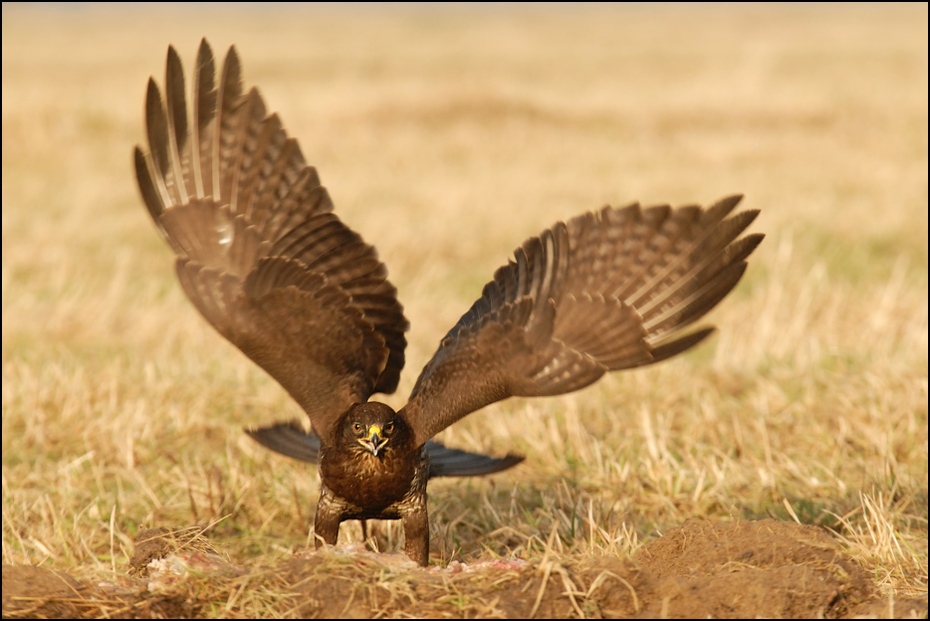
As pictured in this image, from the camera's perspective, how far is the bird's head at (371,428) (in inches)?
147

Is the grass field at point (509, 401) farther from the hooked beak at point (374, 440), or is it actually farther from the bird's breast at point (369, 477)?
the hooked beak at point (374, 440)

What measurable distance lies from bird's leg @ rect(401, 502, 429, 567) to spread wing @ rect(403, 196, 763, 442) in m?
0.26

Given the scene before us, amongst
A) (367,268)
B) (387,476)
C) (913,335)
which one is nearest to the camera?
(387,476)

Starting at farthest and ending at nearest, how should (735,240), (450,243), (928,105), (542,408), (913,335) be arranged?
1. (928,105)
2. (450,243)
3. (913,335)
4. (542,408)
5. (735,240)

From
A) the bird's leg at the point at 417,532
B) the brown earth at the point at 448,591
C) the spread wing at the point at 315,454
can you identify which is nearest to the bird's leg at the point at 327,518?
the bird's leg at the point at 417,532

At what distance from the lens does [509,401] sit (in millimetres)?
6602

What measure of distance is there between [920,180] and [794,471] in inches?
350

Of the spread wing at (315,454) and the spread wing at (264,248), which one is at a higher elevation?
the spread wing at (264,248)

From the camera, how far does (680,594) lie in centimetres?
314

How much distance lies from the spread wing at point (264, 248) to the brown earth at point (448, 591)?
1.02 metres

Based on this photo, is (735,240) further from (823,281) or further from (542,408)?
(823,281)

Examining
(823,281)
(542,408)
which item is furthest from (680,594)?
(823,281)

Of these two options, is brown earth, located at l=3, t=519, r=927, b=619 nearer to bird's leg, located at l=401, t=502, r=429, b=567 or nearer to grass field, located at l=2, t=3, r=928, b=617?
grass field, located at l=2, t=3, r=928, b=617

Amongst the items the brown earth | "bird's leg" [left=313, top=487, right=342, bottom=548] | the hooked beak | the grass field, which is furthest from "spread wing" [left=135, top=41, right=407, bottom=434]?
the brown earth
